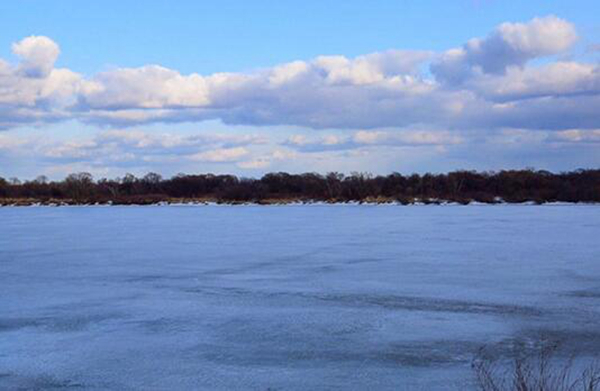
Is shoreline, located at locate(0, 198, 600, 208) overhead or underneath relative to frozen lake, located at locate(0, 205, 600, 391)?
overhead

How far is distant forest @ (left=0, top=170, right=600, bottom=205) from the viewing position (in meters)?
58.0

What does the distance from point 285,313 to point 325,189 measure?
57.1 m

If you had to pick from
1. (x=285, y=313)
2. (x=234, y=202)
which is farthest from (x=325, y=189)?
(x=285, y=313)

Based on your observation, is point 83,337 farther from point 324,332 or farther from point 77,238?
point 77,238

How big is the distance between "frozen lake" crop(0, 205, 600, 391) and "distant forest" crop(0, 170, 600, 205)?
1528 inches

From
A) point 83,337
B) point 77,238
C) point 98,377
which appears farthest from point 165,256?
point 98,377

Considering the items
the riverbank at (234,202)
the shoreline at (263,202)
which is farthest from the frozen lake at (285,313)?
the riverbank at (234,202)

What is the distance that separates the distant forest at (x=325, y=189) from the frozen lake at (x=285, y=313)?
127 ft

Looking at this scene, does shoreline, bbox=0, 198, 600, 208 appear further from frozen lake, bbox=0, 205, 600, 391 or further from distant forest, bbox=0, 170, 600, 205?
frozen lake, bbox=0, 205, 600, 391

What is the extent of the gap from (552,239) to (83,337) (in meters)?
13.6

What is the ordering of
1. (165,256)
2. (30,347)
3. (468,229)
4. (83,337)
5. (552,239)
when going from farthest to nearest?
(468,229) < (552,239) < (165,256) < (83,337) < (30,347)

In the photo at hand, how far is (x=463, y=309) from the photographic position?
28.9 feet

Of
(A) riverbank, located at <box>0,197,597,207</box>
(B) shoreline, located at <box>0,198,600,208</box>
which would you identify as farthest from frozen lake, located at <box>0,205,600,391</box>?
(A) riverbank, located at <box>0,197,597,207</box>

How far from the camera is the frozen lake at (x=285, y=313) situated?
608cm
